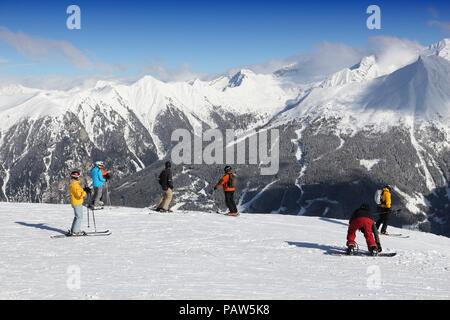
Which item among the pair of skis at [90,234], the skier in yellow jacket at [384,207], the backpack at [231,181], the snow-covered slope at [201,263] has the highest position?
the backpack at [231,181]

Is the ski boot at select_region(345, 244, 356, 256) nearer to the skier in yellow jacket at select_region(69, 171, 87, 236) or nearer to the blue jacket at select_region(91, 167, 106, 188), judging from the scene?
the skier in yellow jacket at select_region(69, 171, 87, 236)

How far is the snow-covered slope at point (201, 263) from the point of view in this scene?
13977 mm

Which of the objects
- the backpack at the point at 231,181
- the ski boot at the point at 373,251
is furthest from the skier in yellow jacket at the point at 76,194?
the ski boot at the point at 373,251

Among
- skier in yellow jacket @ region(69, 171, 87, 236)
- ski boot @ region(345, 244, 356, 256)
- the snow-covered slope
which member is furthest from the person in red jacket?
skier in yellow jacket @ region(69, 171, 87, 236)

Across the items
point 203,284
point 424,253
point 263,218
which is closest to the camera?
point 203,284

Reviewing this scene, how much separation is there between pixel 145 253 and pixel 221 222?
8.33 m

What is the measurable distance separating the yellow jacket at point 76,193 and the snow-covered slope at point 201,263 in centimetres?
148

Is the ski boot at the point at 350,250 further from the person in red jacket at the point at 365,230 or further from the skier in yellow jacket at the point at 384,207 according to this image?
the skier in yellow jacket at the point at 384,207

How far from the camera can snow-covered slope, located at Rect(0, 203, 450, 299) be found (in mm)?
13977

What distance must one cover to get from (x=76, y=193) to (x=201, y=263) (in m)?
6.72

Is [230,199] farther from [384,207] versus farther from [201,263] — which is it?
[201,263]

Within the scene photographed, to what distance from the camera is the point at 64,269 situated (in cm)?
1631
